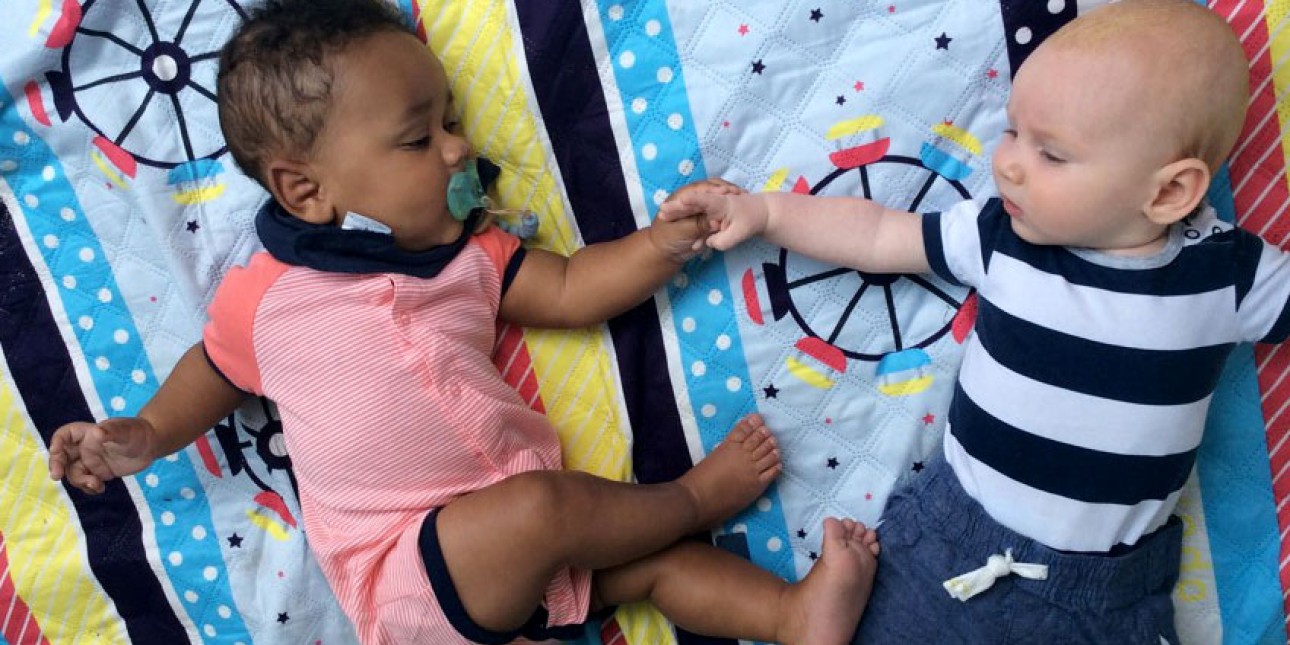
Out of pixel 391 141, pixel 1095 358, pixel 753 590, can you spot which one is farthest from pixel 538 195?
pixel 1095 358

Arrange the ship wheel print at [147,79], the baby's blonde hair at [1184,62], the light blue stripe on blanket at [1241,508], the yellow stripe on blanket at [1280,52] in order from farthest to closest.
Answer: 1. the ship wheel print at [147,79]
2. the light blue stripe on blanket at [1241,508]
3. the yellow stripe on blanket at [1280,52]
4. the baby's blonde hair at [1184,62]

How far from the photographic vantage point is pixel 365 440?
110 cm

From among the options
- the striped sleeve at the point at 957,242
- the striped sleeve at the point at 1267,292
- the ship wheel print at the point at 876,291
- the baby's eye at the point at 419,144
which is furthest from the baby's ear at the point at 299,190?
the striped sleeve at the point at 1267,292

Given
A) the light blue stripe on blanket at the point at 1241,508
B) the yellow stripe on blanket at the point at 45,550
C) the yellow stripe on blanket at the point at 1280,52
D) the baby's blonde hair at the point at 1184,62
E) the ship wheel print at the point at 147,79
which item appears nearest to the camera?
the baby's blonde hair at the point at 1184,62

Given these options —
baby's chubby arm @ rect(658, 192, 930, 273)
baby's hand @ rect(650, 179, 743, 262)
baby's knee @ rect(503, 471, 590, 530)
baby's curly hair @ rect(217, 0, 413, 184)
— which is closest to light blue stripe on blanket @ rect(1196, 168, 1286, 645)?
baby's chubby arm @ rect(658, 192, 930, 273)

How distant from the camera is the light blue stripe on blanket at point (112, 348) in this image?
4.14ft

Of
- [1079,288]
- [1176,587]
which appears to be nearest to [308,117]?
[1079,288]

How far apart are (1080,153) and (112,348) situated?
1.17 metres

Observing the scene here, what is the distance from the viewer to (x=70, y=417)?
1301mm

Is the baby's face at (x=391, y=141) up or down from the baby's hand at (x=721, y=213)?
down

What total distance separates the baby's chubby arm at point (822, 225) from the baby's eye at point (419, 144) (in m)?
0.27

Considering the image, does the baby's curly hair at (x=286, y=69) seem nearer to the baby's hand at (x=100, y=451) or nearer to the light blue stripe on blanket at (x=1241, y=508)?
the baby's hand at (x=100, y=451)

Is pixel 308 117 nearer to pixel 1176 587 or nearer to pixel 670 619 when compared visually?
pixel 670 619

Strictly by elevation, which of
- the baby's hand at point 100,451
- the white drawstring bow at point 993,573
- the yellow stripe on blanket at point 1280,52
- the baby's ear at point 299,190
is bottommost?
the baby's hand at point 100,451
